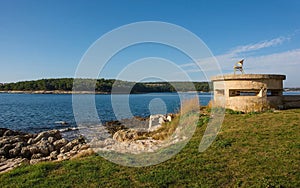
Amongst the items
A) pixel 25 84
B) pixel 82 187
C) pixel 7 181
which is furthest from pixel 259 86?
pixel 25 84

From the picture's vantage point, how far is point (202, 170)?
6.68 metres

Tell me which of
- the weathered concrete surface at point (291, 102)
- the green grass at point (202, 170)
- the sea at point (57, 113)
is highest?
the weathered concrete surface at point (291, 102)

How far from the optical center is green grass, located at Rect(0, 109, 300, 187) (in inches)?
237

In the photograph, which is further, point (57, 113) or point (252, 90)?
point (57, 113)

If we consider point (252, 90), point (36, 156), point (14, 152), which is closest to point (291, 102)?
point (252, 90)

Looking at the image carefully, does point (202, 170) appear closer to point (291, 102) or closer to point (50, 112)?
point (291, 102)

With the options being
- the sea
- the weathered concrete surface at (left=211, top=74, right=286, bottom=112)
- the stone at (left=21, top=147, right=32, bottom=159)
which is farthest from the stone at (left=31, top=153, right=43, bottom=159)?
the weathered concrete surface at (left=211, top=74, right=286, bottom=112)

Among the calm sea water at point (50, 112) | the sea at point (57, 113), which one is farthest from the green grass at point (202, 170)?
the calm sea water at point (50, 112)

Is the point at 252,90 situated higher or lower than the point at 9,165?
higher

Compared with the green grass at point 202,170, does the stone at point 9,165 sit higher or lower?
lower

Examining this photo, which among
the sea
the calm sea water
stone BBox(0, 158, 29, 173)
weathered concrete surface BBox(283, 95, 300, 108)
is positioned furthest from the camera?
the calm sea water

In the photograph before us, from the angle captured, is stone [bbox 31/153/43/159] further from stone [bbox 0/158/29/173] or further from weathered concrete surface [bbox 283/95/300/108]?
weathered concrete surface [bbox 283/95/300/108]

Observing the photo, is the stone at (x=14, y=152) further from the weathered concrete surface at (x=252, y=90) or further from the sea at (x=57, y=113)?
the weathered concrete surface at (x=252, y=90)

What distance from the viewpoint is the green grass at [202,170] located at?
6016mm
